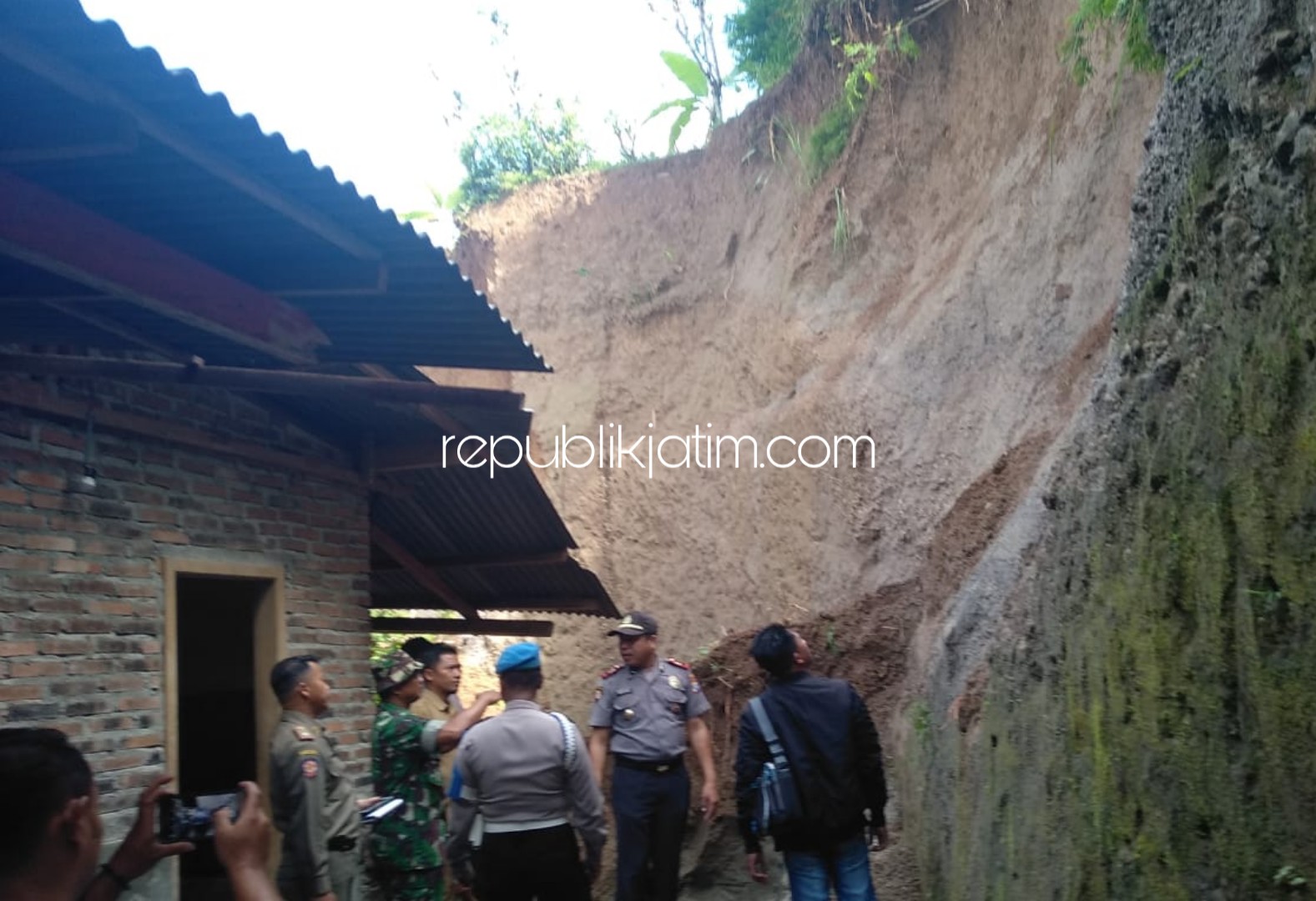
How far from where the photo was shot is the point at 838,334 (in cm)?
1212

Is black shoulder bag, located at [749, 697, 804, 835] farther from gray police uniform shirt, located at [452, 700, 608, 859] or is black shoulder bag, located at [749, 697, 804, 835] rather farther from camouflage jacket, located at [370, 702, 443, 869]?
camouflage jacket, located at [370, 702, 443, 869]

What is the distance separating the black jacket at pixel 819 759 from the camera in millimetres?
5051

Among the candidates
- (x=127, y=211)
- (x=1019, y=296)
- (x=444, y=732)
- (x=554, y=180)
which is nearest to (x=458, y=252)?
(x=554, y=180)

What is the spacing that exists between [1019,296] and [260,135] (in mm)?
7182

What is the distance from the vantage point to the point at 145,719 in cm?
524

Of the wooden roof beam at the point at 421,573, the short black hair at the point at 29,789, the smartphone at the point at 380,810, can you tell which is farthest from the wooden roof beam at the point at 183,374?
the wooden roof beam at the point at 421,573

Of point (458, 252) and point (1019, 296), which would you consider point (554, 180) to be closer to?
point (458, 252)

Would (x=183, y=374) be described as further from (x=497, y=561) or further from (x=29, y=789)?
(x=497, y=561)

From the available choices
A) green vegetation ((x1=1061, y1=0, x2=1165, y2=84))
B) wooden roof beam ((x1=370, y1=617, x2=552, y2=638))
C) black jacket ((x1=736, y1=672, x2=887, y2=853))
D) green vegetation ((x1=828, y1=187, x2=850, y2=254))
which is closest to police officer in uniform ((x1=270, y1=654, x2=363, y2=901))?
black jacket ((x1=736, y1=672, x2=887, y2=853))

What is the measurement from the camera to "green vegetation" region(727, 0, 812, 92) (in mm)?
13406

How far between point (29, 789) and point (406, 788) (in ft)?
13.4

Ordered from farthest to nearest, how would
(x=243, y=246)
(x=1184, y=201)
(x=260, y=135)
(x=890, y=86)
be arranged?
1. (x=890, y=86)
2. (x=243, y=246)
3. (x=1184, y=201)
4. (x=260, y=135)

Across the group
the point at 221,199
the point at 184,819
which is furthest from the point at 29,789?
the point at 221,199

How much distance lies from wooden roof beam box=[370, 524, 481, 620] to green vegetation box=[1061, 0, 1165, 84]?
5308mm
